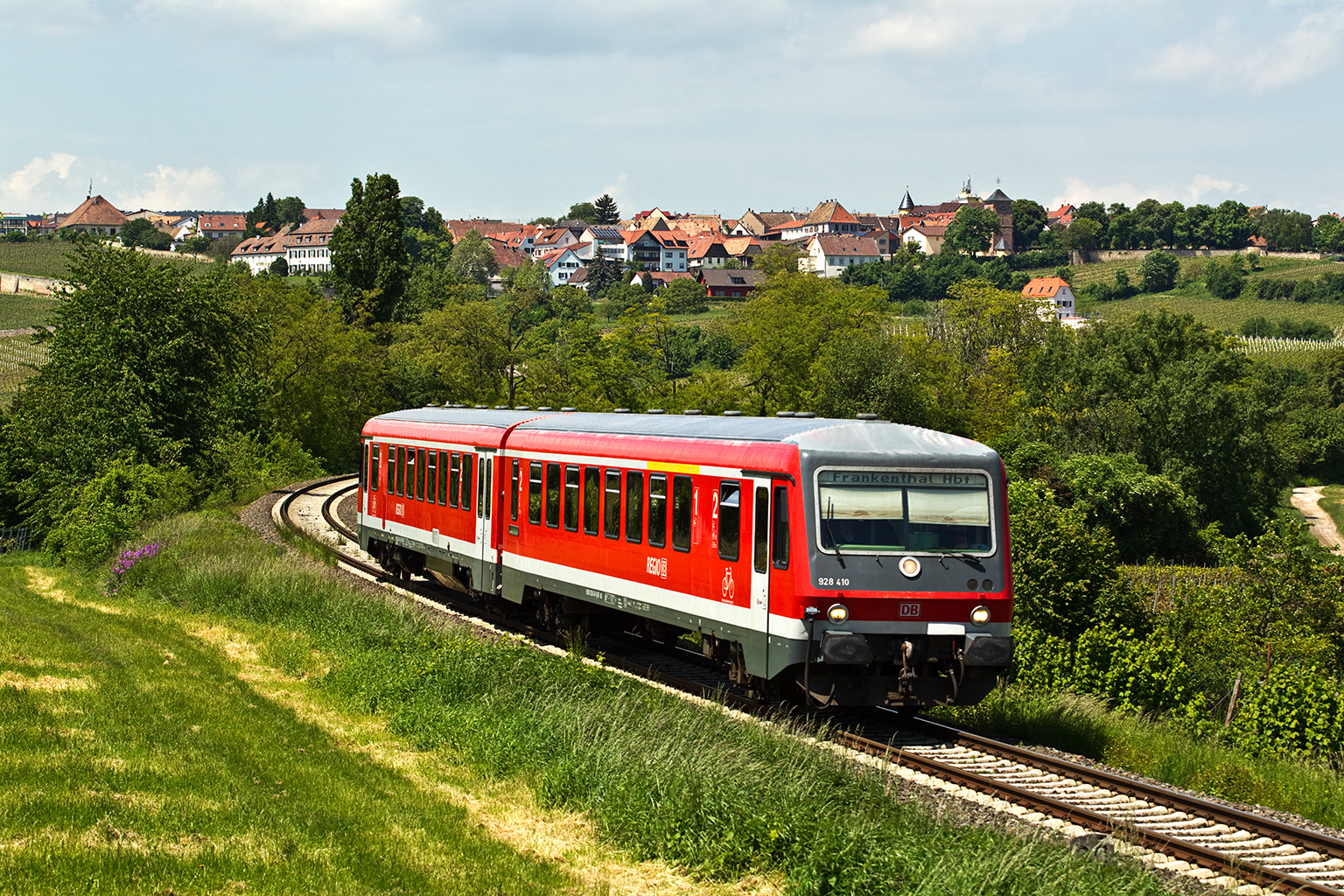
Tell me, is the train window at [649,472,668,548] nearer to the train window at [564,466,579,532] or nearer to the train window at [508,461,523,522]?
the train window at [564,466,579,532]

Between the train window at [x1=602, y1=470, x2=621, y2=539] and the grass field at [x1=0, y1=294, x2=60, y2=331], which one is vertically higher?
the grass field at [x1=0, y1=294, x2=60, y2=331]

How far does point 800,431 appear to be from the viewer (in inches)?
524

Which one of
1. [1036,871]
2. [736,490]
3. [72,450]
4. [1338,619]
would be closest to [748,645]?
[736,490]

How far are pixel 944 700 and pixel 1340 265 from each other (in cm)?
19214

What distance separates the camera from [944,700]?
1306 cm

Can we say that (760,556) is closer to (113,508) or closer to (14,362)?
(113,508)

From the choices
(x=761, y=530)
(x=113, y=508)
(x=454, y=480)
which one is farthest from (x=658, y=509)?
(x=113, y=508)

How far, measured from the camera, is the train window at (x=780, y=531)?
12797mm

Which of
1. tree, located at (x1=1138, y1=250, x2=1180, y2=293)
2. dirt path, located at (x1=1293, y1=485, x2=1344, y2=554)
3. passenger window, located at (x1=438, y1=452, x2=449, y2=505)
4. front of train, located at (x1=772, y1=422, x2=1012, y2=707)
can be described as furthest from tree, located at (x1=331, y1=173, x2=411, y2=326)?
tree, located at (x1=1138, y1=250, x2=1180, y2=293)

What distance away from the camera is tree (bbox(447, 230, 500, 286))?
7219 inches

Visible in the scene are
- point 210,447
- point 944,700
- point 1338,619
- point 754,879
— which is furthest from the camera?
point 210,447

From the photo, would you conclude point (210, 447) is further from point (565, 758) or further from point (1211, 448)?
point (1211, 448)

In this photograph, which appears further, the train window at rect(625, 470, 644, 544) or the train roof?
the train window at rect(625, 470, 644, 544)

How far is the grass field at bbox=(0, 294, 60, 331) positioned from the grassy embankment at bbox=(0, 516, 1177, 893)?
9709 centimetres
